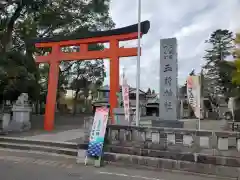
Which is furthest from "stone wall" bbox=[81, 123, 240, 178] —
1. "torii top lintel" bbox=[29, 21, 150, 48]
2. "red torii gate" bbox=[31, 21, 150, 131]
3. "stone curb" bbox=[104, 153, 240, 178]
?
"torii top lintel" bbox=[29, 21, 150, 48]

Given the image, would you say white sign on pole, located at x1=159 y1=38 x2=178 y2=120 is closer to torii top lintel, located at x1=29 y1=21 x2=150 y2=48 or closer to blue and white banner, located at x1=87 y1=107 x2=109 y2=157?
torii top lintel, located at x1=29 y1=21 x2=150 y2=48

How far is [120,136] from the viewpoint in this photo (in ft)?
26.0

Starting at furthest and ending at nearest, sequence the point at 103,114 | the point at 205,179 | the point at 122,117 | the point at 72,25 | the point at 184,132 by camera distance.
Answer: the point at 72,25 → the point at 122,117 → the point at 103,114 → the point at 184,132 → the point at 205,179

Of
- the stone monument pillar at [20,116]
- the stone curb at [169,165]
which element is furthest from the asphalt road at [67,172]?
the stone monument pillar at [20,116]

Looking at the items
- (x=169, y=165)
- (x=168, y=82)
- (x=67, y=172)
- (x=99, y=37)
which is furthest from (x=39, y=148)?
(x=99, y=37)

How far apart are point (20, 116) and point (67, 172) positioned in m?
8.79

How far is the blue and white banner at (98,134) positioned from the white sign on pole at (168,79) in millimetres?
3198

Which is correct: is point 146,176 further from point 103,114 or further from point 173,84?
point 173,84

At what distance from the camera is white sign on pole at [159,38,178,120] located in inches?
387

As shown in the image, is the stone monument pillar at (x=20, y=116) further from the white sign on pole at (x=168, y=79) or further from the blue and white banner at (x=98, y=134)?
the white sign on pole at (x=168, y=79)

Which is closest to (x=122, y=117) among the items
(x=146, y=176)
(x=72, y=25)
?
(x=146, y=176)

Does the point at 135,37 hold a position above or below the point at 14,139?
above

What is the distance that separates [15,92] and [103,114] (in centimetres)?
1324

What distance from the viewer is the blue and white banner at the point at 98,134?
7242mm
